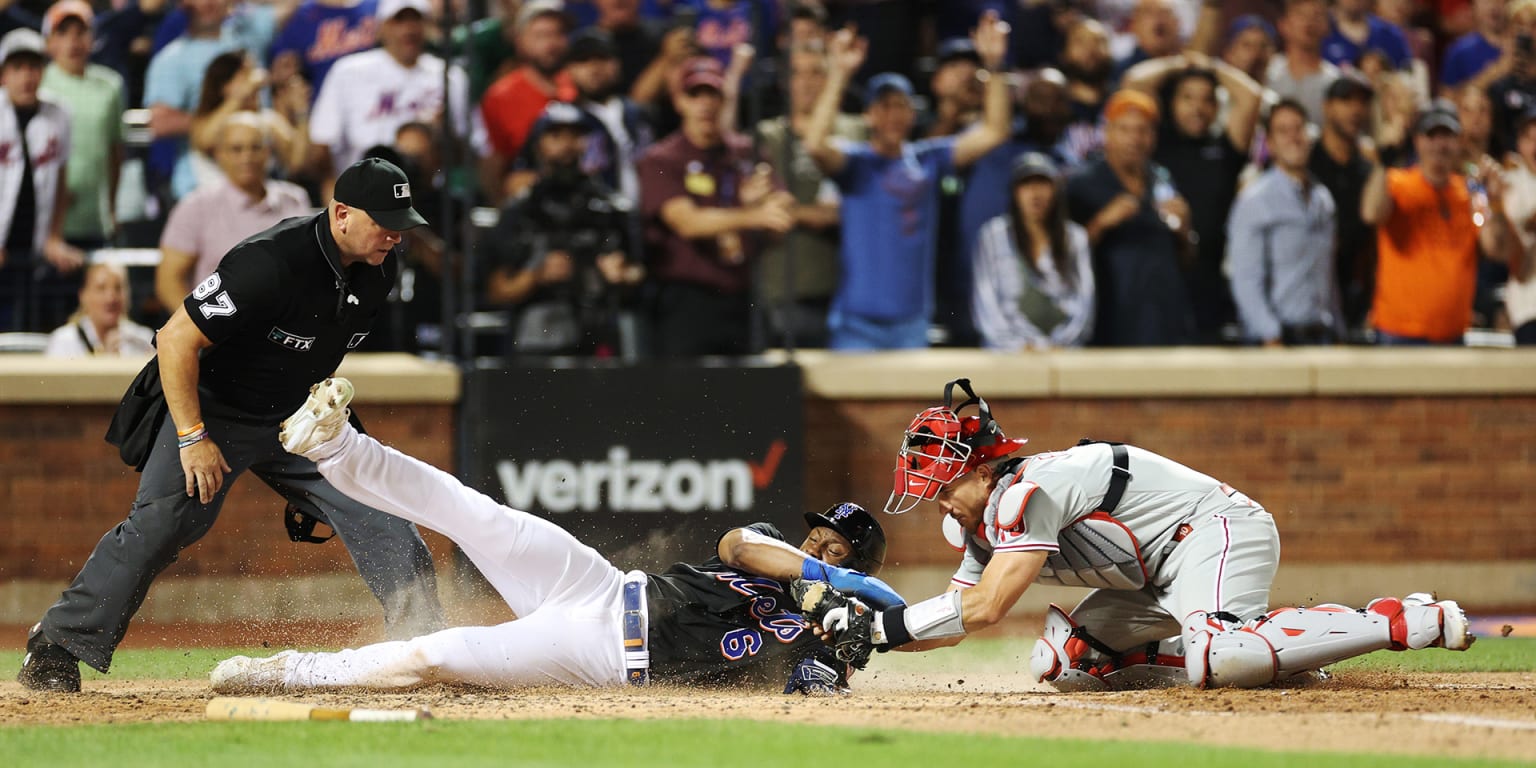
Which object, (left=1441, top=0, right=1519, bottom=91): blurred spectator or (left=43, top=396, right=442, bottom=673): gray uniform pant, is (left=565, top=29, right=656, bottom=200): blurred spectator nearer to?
(left=43, top=396, right=442, bottom=673): gray uniform pant

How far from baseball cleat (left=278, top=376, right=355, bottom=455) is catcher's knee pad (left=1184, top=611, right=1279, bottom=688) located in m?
3.17

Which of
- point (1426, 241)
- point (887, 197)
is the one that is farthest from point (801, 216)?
point (1426, 241)

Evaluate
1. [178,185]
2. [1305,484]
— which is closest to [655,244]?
[178,185]

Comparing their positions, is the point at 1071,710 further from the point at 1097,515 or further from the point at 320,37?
the point at 320,37

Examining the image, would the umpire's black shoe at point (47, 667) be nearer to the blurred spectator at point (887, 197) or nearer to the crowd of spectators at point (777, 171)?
the crowd of spectators at point (777, 171)

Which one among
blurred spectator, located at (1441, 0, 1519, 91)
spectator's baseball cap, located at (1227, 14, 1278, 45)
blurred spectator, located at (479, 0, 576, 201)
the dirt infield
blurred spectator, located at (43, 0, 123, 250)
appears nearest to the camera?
the dirt infield

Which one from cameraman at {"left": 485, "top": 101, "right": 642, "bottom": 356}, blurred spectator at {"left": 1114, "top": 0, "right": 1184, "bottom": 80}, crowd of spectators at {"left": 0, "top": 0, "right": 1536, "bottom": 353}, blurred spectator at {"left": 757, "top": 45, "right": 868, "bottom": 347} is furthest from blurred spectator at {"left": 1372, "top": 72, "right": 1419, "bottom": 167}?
cameraman at {"left": 485, "top": 101, "right": 642, "bottom": 356}

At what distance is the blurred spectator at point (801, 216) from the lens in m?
11.0

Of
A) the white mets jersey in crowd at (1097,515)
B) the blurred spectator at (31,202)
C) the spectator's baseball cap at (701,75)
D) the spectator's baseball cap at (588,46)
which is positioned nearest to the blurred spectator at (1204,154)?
the spectator's baseball cap at (701,75)

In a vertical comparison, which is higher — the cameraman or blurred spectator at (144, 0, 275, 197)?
blurred spectator at (144, 0, 275, 197)

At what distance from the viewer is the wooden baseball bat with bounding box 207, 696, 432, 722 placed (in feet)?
18.9

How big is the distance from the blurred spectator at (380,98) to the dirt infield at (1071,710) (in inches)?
174

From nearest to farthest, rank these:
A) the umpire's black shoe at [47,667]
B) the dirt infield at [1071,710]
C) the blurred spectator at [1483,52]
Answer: the dirt infield at [1071,710]
the umpire's black shoe at [47,667]
the blurred spectator at [1483,52]

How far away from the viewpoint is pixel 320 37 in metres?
10.9
